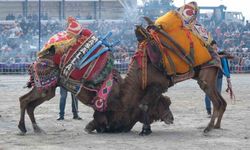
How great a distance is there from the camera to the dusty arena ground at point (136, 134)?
10.6 meters

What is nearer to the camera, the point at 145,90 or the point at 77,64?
the point at 77,64

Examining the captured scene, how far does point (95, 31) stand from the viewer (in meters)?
45.6

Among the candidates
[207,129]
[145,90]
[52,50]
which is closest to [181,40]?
[145,90]

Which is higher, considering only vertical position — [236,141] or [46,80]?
[46,80]

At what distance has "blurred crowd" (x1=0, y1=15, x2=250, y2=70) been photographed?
37688 mm

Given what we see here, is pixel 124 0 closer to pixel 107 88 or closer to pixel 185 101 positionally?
pixel 185 101

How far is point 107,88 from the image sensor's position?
Result: 39.6ft

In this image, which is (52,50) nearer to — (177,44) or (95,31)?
(177,44)

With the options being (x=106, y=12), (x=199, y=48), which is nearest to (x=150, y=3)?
(x=106, y=12)

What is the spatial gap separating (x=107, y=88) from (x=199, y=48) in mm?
1989

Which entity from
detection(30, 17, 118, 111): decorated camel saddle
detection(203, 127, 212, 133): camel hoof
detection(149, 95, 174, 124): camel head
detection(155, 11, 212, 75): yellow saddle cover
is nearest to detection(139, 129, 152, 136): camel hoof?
detection(149, 95, 174, 124): camel head

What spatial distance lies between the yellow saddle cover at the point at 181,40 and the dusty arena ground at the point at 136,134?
1.34 meters

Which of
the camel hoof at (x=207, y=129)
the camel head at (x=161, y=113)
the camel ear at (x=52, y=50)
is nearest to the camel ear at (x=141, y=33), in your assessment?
the camel head at (x=161, y=113)

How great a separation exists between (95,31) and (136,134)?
33792 mm
